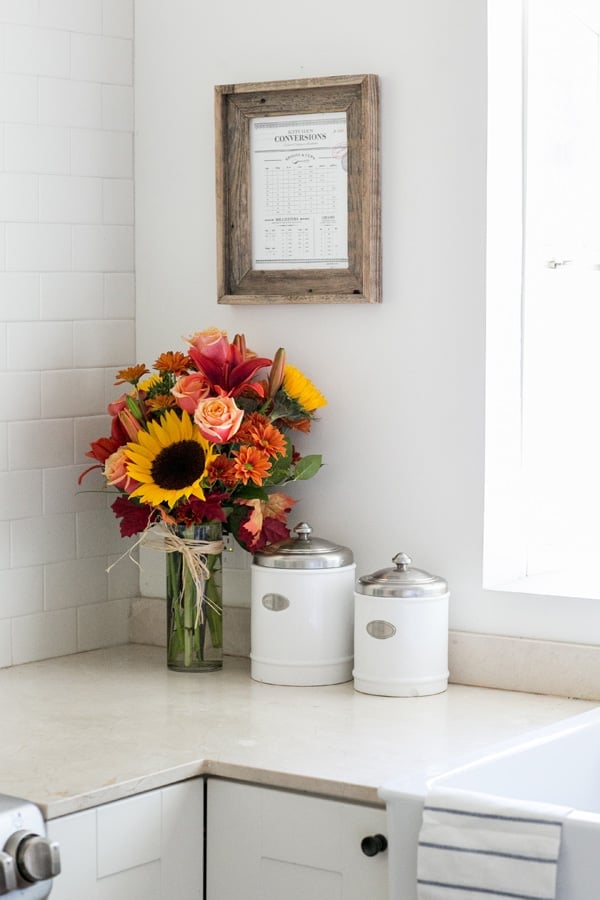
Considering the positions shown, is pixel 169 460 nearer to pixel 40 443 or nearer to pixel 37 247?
pixel 40 443

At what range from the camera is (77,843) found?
171 cm

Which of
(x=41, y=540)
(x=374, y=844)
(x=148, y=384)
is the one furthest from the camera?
(x=41, y=540)

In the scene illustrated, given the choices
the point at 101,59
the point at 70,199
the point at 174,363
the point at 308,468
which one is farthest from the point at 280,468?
the point at 101,59

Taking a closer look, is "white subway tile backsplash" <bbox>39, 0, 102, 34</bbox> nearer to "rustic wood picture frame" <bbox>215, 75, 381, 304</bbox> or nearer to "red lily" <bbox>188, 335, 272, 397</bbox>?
"rustic wood picture frame" <bbox>215, 75, 381, 304</bbox>

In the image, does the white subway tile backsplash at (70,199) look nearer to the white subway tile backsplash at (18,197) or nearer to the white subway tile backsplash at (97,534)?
the white subway tile backsplash at (18,197)

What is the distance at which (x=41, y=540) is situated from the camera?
99.0 inches

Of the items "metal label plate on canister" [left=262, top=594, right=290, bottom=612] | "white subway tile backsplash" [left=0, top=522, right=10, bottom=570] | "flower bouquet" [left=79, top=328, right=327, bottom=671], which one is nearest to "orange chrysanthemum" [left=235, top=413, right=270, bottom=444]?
"flower bouquet" [left=79, top=328, right=327, bottom=671]

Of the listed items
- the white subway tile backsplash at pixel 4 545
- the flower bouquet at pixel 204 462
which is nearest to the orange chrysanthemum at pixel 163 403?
the flower bouquet at pixel 204 462

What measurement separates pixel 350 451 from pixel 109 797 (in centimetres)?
90

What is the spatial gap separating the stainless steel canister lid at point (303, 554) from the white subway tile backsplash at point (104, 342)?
1.80ft

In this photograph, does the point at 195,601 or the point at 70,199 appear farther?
the point at 70,199

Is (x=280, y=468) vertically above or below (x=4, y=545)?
above

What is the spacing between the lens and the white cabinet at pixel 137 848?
171 cm

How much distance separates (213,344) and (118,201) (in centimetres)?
47
